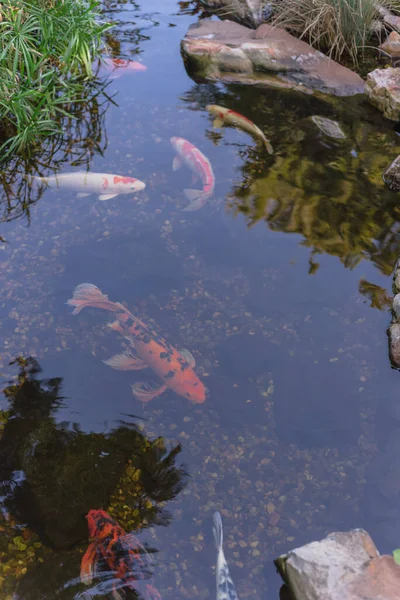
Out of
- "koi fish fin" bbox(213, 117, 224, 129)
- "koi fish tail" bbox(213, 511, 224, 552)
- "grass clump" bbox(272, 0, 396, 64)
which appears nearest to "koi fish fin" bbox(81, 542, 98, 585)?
"koi fish tail" bbox(213, 511, 224, 552)

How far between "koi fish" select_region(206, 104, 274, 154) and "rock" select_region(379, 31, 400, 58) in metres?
3.19

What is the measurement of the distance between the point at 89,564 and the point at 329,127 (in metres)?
5.81

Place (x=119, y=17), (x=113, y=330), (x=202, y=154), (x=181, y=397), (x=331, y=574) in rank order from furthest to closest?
1. (x=119, y=17)
2. (x=202, y=154)
3. (x=113, y=330)
4. (x=181, y=397)
5. (x=331, y=574)

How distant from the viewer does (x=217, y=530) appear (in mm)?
3512

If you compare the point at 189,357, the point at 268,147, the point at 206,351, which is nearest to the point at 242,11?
the point at 268,147

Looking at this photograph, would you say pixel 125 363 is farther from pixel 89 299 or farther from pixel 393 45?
pixel 393 45

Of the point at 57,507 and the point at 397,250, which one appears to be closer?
the point at 57,507

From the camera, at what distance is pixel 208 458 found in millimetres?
3930

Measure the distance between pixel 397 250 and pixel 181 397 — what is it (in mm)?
2707

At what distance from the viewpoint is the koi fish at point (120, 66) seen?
7.82m

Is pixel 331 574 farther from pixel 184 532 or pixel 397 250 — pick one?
pixel 397 250

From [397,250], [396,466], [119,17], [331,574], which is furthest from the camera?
[119,17]

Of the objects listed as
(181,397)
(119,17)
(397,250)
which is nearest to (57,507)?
(181,397)

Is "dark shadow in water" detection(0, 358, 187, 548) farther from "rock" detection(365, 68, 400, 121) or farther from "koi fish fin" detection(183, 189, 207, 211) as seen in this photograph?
"rock" detection(365, 68, 400, 121)
